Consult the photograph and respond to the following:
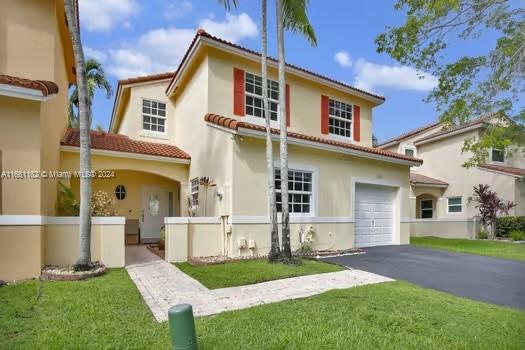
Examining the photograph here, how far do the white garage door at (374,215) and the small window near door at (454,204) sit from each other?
1047 cm

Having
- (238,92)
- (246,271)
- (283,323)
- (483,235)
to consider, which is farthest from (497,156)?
(283,323)

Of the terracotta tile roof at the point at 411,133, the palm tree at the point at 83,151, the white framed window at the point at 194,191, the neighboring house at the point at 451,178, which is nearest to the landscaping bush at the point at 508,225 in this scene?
the neighboring house at the point at 451,178

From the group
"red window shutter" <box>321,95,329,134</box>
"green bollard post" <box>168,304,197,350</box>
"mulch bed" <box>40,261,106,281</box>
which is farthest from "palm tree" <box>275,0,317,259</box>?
"green bollard post" <box>168,304,197,350</box>

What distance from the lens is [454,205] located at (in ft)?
74.6

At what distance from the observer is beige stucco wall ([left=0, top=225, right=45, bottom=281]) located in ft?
24.6

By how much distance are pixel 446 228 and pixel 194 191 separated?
16.6 metres

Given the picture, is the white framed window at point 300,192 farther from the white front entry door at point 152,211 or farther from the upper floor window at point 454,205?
the upper floor window at point 454,205

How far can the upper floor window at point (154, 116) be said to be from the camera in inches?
611

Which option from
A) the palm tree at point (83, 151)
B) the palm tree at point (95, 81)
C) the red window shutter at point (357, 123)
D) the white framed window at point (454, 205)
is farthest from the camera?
the palm tree at point (95, 81)

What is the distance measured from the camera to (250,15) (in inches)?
393

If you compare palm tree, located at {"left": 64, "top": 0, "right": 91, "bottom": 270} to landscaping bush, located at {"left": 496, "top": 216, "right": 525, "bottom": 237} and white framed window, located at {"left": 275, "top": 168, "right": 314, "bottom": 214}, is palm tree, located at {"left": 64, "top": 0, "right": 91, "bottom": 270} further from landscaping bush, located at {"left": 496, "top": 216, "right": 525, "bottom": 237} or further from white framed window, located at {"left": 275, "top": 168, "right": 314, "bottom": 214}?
landscaping bush, located at {"left": 496, "top": 216, "right": 525, "bottom": 237}

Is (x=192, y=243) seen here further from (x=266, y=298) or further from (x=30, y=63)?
(x=30, y=63)

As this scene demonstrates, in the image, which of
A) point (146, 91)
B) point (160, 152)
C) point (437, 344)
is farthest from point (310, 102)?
point (437, 344)

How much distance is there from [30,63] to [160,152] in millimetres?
5278
